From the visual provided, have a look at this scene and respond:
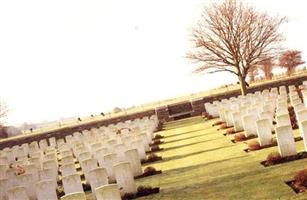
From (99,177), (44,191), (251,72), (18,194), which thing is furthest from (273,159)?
(251,72)

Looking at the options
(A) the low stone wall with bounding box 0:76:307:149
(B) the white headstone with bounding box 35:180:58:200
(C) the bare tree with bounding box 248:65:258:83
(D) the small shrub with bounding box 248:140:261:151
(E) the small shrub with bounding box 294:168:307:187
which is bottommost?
(E) the small shrub with bounding box 294:168:307:187

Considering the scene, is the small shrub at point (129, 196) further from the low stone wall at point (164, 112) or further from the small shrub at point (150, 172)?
the low stone wall at point (164, 112)

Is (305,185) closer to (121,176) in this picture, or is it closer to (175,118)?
(121,176)

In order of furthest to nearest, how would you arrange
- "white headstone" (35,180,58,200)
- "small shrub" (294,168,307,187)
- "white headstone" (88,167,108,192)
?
Result: "white headstone" (35,180,58,200)
"white headstone" (88,167,108,192)
"small shrub" (294,168,307,187)

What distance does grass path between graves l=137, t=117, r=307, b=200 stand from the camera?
11352 mm

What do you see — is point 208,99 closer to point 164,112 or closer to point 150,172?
point 164,112

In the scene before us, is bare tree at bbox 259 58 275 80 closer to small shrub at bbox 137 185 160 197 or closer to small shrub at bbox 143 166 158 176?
small shrub at bbox 143 166 158 176

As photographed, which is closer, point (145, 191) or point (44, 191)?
point (145, 191)

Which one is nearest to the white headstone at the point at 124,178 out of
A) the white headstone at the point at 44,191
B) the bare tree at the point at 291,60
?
the white headstone at the point at 44,191

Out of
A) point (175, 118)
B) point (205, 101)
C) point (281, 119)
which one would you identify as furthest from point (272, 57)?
point (281, 119)

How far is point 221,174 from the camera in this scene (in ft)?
46.1

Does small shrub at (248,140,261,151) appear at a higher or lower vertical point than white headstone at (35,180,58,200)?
lower

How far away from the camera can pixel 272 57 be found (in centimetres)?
4012

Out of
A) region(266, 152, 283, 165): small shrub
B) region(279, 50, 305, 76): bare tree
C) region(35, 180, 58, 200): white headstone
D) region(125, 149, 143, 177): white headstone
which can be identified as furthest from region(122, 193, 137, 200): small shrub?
region(279, 50, 305, 76): bare tree
